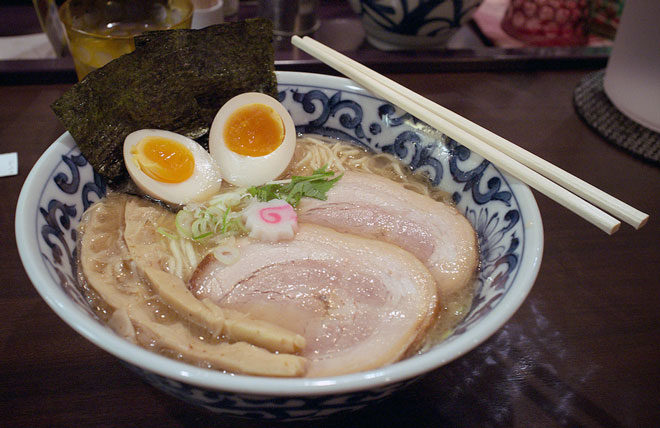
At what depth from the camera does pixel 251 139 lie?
1.64m

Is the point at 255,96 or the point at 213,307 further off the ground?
the point at 255,96

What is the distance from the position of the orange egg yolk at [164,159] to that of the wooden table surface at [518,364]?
483 mm

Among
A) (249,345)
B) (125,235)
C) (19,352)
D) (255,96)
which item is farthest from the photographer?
(255,96)

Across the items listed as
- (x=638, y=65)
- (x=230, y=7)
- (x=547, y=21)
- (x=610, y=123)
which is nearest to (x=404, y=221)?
(x=610, y=123)

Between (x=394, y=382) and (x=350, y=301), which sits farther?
(x=350, y=301)

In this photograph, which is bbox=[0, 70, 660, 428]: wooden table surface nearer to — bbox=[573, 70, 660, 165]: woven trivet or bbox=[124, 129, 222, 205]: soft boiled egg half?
bbox=[573, 70, 660, 165]: woven trivet

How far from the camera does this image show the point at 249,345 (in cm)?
104

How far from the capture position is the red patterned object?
294 centimetres

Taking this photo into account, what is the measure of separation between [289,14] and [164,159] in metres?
1.49

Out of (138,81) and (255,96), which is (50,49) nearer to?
(138,81)

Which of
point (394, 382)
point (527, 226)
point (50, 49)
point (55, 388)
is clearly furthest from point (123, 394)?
point (50, 49)

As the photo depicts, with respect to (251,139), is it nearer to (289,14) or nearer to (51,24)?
(289,14)

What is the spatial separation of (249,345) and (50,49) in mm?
2348

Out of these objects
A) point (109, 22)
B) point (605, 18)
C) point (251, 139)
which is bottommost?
point (605, 18)
